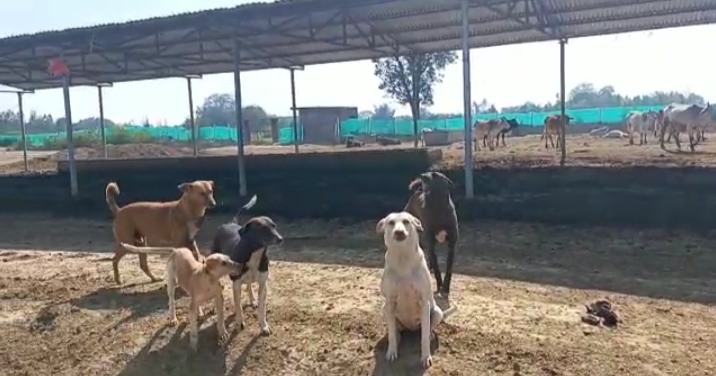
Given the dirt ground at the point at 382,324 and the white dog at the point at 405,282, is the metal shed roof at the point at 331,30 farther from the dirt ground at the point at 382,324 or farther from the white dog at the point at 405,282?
the white dog at the point at 405,282

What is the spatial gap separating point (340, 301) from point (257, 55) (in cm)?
1105

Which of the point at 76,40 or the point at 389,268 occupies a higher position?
the point at 76,40

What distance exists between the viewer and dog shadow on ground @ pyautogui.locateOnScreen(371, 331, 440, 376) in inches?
180

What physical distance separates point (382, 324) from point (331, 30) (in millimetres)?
9351

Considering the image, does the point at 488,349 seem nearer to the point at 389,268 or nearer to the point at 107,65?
the point at 389,268

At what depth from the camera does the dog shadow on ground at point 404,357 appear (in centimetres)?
457

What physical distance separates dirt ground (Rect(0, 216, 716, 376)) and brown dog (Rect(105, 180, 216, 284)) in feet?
1.76

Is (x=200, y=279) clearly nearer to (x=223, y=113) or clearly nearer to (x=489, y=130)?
(x=489, y=130)

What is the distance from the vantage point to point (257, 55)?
15.9 metres

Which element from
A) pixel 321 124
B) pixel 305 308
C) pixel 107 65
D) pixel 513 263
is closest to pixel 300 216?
pixel 513 263

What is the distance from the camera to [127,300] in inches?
264

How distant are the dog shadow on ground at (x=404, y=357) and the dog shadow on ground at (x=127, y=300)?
2.56 metres

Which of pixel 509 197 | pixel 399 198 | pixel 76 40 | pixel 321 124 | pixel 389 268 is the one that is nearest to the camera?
pixel 389 268

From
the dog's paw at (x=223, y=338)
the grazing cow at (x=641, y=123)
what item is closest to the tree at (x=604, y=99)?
the grazing cow at (x=641, y=123)
